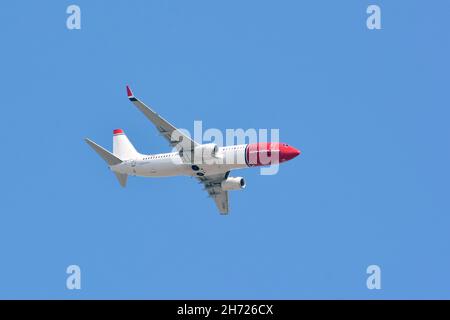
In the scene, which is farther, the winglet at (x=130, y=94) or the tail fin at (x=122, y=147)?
the tail fin at (x=122, y=147)

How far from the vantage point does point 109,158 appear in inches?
3285

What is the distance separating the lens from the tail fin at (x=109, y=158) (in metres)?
82.6

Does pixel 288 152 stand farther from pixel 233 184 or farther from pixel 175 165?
pixel 175 165

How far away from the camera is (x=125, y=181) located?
277 ft

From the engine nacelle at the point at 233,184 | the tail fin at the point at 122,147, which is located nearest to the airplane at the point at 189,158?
the engine nacelle at the point at 233,184

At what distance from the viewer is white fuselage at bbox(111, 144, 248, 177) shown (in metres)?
78.8

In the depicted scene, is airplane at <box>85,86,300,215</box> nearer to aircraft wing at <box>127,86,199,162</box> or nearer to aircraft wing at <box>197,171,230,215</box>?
aircraft wing at <box>127,86,199,162</box>

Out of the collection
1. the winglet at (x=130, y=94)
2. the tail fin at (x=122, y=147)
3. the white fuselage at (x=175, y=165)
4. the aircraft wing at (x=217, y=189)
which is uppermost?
the winglet at (x=130, y=94)

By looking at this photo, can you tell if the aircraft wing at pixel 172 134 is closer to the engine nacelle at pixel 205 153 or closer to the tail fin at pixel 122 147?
the engine nacelle at pixel 205 153

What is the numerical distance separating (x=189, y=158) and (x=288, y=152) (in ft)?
28.8

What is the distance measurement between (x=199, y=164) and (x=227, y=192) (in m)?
9.75

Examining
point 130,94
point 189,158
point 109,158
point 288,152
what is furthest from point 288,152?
point 109,158

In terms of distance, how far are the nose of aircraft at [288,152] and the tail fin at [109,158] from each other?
15.8 m
